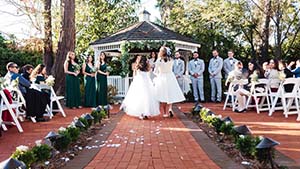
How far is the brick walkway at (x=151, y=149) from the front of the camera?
4.85 meters

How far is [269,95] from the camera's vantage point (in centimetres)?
1037

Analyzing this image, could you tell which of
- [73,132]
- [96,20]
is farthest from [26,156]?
[96,20]

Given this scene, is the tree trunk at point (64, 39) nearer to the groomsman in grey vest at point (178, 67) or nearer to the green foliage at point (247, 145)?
the groomsman in grey vest at point (178, 67)

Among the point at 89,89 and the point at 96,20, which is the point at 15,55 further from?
the point at 89,89

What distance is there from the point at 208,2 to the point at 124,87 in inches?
291

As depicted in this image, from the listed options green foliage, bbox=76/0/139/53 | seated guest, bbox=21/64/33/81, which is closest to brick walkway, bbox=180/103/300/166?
seated guest, bbox=21/64/33/81

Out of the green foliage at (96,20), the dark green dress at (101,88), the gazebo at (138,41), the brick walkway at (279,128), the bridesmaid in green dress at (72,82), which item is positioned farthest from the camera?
the green foliage at (96,20)

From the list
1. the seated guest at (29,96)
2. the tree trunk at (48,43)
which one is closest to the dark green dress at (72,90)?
the seated guest at (29,96)

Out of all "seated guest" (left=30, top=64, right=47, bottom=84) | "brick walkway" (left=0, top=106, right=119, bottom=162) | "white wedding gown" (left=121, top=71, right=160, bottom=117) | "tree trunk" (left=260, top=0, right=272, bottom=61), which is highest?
"tree trunk" (left=260, top=0, right=272, bottom=61)

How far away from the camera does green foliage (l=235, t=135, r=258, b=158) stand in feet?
15.8

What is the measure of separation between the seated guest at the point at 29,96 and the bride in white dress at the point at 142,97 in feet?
7.09

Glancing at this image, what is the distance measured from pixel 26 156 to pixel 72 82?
27.9 feet

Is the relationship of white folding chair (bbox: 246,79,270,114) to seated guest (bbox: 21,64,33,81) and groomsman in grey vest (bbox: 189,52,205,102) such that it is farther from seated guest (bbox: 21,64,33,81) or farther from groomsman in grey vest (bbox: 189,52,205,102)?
seated guest (bbox: 21,64,33,81)

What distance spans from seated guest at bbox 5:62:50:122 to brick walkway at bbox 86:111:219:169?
2.35 metres
